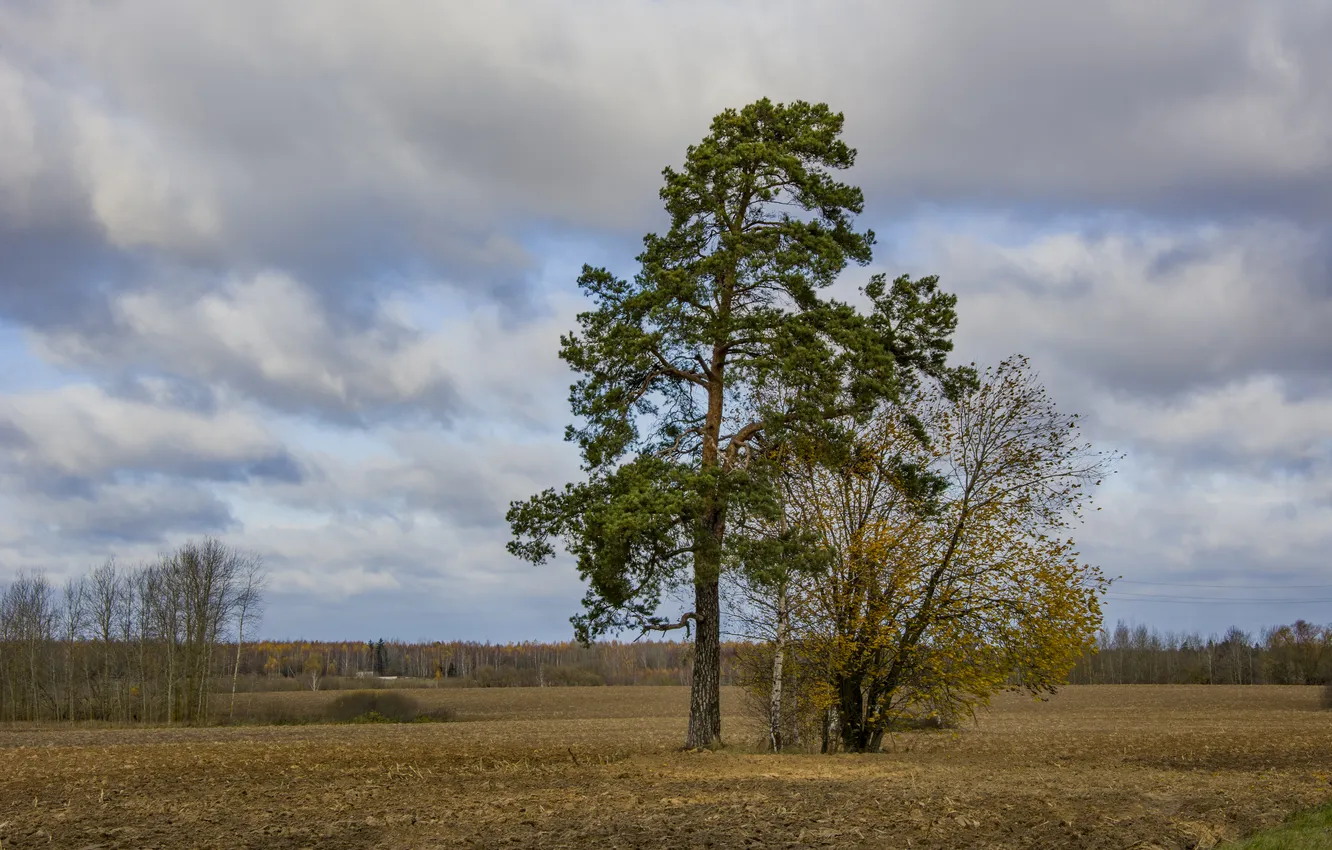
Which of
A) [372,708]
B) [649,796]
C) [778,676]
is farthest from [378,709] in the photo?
[649,796]

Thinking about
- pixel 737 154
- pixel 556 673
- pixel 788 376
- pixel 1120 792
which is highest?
pixel 737 154

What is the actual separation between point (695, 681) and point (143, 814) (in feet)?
36.6

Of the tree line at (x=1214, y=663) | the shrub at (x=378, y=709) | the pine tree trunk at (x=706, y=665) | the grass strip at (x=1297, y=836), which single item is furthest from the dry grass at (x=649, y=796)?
the tree line at (x=1214, y=663)

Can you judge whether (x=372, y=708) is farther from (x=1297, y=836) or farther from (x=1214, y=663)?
(x=1214, y=663)

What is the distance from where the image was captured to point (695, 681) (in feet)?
72.2

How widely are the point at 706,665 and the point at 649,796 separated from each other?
6.85 metres

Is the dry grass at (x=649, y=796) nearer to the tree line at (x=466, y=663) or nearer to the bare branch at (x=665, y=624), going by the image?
the bare branch at (x=665, y=624)

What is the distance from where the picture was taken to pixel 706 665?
22.2m

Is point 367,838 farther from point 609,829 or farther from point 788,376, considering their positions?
point 788,376

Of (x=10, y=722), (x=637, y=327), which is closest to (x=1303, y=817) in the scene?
(x=637, y=327)

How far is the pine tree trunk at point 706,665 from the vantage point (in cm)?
2211

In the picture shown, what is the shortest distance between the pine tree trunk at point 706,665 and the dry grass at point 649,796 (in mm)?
813

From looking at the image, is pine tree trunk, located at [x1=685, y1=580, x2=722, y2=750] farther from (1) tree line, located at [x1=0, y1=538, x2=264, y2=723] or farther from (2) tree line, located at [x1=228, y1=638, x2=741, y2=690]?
(2) tree line, located at [x1=228, y1=638, x2=741, y2=690]

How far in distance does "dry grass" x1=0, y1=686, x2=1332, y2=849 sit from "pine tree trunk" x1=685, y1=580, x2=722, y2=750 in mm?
813
